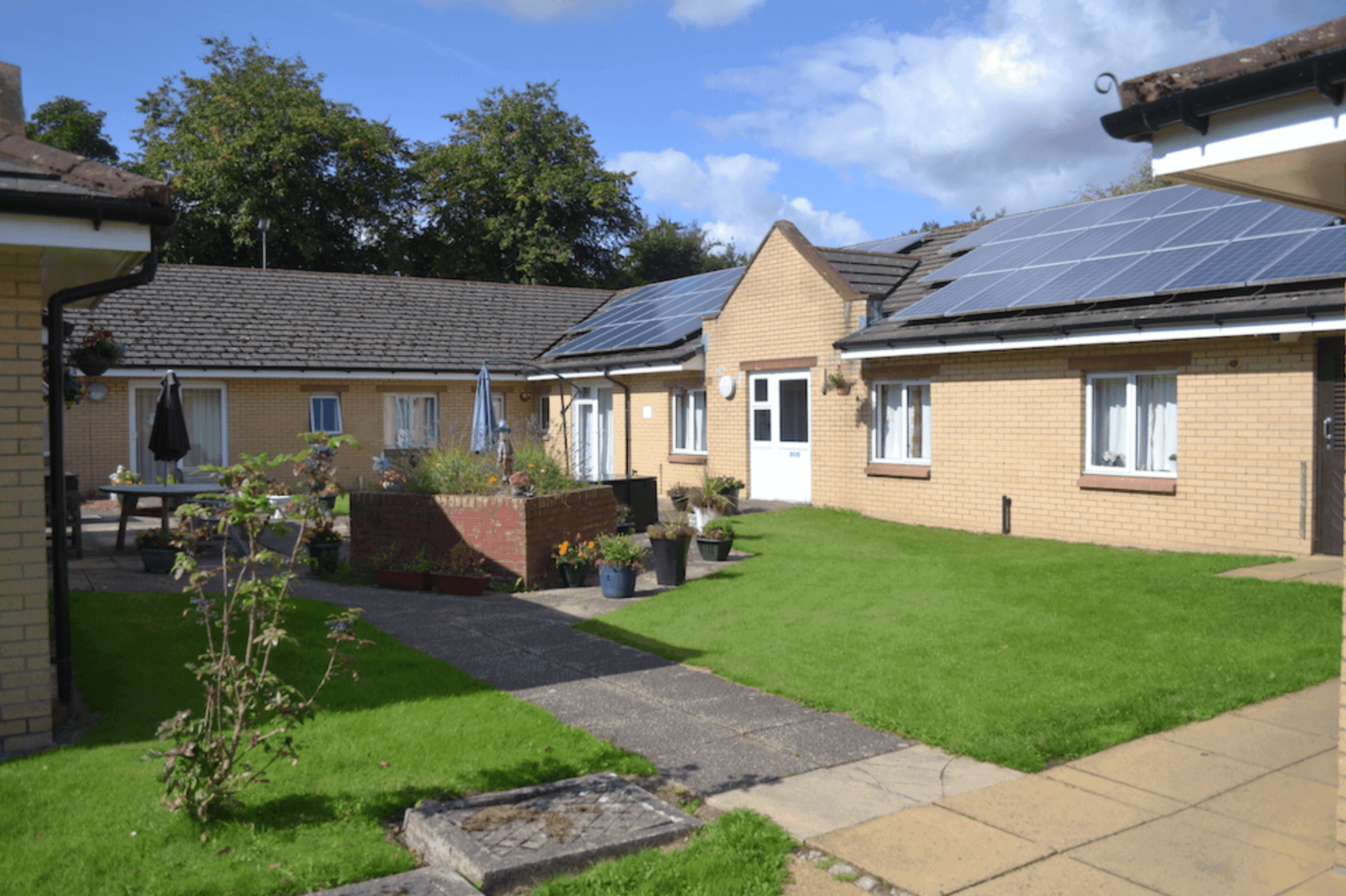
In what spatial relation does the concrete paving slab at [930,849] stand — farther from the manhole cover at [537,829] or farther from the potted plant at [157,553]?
the potted plant at [157,553]

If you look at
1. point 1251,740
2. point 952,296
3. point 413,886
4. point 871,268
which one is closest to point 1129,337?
point 952,296

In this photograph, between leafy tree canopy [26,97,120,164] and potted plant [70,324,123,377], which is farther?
leafy tree canopy [26,97,120,164]

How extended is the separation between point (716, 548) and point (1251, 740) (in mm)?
7236

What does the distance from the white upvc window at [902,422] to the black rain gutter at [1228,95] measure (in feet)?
38.4

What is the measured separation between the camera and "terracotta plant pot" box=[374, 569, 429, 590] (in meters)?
11.3

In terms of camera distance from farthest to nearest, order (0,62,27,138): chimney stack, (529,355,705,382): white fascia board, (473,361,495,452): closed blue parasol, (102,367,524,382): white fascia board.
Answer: (102,367,524,382): white fascia board → (529,355,705,382): white fascia board → (473,361,495,452): closed blue parasol → (0,62,27,138): chimney stack

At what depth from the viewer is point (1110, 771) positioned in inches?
205

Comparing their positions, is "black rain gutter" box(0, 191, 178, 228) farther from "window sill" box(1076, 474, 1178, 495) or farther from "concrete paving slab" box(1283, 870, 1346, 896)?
"window sill" box(1076, 474, 1178, 495)

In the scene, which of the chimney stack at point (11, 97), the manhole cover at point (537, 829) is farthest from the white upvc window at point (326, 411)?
the manhole cover at point (537, 829)

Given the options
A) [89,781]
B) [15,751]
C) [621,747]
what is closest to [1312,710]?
[621,747]

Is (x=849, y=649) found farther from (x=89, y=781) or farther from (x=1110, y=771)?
(x=89, y=781)

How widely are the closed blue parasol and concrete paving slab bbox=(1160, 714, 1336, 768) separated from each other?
1084 centimetres

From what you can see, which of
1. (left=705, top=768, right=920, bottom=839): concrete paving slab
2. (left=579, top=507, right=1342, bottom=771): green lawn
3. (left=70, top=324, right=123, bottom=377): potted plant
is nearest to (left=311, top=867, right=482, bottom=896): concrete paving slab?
(left=705, top=768, right=920, bottom=839): concrete paving slab

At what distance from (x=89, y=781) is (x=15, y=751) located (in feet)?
2.80
